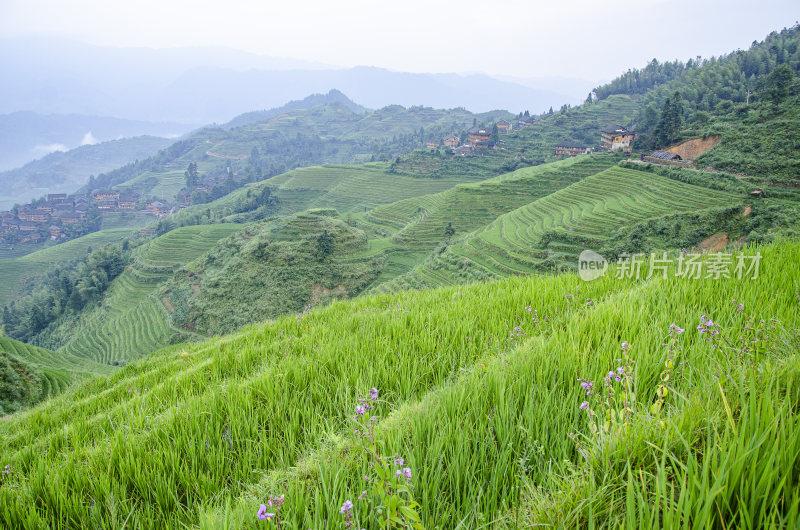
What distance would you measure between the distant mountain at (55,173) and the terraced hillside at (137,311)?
490 feet

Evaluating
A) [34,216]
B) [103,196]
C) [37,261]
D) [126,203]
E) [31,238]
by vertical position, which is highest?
[103,196]

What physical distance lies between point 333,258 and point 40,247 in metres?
92.5

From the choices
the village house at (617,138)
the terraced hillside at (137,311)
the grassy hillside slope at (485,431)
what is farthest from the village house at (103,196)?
the grassy hillside slope at (485,431)

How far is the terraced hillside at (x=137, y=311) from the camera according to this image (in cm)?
3900

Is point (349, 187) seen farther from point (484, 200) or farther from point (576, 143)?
point (576, 143)

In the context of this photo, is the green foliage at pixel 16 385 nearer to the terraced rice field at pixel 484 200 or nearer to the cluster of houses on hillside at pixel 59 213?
the terraced rice field at pixel 484 200

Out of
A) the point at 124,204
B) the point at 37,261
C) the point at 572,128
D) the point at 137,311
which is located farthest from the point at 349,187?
the point at 124,204

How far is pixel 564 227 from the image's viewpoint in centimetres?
3366

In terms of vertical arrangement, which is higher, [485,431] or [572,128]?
[572,128]

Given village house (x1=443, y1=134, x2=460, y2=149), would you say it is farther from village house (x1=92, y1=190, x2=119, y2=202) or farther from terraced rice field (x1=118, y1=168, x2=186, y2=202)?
village house (x1=92, y1=190, x2=119, y2=202)

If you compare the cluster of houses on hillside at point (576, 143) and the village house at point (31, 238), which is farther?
the village house at point (31, 238)

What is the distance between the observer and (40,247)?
91.4 m

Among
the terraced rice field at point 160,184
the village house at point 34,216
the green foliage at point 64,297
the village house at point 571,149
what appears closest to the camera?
the green foliage at point 64,297

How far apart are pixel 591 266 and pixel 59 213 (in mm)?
138974
